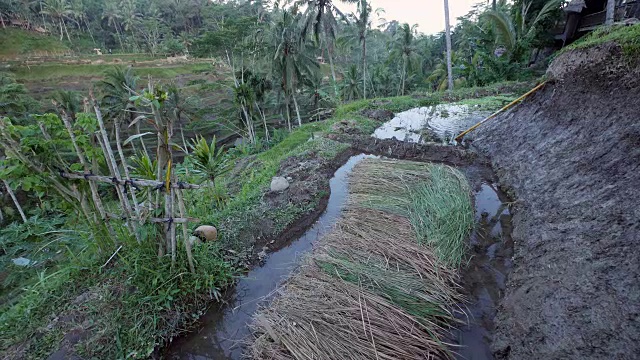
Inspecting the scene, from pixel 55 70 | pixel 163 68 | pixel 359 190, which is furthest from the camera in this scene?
pixel 163 68

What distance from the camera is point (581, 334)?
240 cm

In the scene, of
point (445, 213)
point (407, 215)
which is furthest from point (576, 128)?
point (407, 215)

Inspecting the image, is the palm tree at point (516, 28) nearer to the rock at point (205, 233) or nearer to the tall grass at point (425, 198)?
the tall grass at point (425, 198)

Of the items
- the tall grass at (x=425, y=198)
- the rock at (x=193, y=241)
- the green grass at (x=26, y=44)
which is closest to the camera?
the rock at (x=193, y=241)

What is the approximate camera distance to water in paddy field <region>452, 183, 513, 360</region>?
302 cm

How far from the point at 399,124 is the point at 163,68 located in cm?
2857

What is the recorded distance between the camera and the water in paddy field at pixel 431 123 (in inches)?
362

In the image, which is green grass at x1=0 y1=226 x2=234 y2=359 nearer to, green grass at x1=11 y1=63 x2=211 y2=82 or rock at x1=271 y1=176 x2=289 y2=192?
rock at x1=271 y1=176 x2=289 y2=192

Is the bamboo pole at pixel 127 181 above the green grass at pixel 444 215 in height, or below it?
above

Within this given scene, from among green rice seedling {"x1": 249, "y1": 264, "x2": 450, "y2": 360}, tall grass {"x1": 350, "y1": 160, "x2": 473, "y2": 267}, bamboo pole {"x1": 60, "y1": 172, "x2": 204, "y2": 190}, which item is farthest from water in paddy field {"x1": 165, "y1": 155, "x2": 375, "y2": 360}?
bamboo pole {"x1": 60, "y1": 172, "x2": 204, "y2": 190}

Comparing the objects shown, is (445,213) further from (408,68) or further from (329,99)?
(408,68)

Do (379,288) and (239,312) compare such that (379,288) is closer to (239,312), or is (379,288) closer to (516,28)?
(239,312)

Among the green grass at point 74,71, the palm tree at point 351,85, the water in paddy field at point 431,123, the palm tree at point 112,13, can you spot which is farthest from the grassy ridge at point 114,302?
the palm tree at point 112,13

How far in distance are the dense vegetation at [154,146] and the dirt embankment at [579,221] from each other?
3379mm
